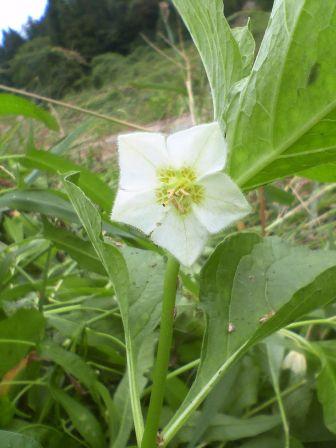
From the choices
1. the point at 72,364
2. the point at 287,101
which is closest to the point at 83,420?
the point at 72,364

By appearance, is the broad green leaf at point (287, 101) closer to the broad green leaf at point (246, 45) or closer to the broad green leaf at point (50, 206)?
the broad green leaf at point (246, 45)

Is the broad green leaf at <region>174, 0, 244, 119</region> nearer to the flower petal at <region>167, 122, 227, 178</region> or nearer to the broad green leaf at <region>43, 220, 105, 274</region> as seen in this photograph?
the flower petal at <region>167, 122, 227, 178</region>

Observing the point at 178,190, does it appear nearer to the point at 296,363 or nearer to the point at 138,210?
the point at 138,210

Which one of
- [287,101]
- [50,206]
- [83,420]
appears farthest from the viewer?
[50,206]

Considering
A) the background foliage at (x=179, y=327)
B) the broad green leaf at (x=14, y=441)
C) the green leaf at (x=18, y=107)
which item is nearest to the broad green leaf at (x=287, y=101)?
the background foliage at (x=179, y=327)

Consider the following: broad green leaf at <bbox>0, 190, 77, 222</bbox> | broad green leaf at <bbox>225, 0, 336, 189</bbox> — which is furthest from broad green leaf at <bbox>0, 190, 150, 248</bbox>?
broad green leaf at <bbox>225, 0, 336, 189</bbox>

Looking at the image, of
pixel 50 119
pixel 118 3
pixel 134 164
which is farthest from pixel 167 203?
pixel 118 3

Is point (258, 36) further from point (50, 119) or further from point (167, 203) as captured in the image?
point (167, 203)
